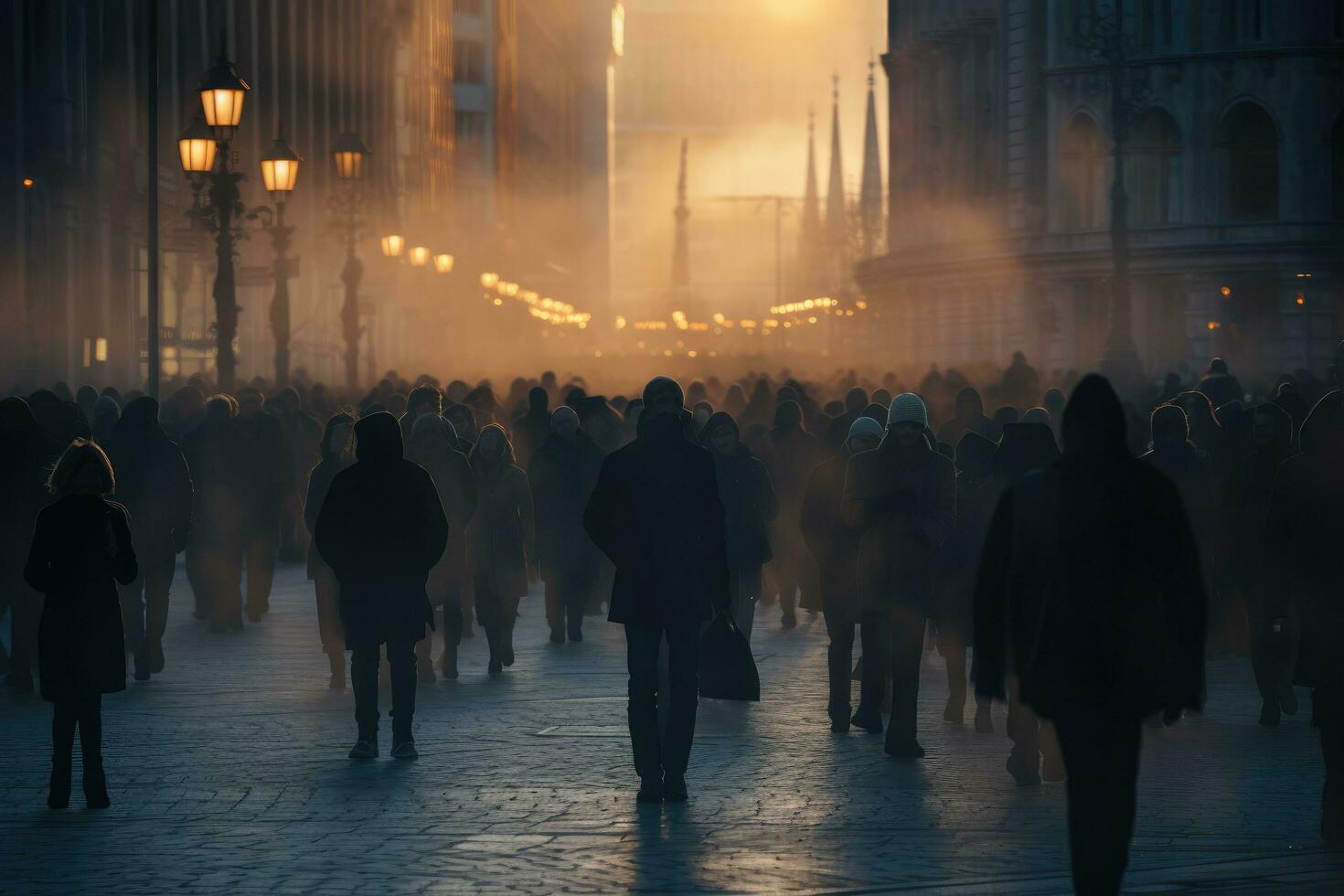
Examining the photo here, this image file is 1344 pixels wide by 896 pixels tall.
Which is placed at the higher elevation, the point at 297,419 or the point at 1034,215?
the point at 1034,215

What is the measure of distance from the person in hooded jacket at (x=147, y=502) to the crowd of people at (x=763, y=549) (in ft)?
0.07

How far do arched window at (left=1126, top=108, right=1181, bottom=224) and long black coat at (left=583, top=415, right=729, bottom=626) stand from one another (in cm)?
4802

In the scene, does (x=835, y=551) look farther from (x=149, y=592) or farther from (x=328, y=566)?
(x=149, y=592)

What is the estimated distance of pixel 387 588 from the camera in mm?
11250

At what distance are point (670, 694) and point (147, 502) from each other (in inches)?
217

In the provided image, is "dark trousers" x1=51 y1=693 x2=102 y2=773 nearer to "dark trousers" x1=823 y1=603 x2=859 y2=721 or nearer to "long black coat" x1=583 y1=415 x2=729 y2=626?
"long black coat" x1=583 y1=415 x2=729 y2=626

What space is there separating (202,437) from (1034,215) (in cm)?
4348

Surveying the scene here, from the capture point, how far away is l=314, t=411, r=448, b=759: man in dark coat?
36.8ft

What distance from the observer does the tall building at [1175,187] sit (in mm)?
54406

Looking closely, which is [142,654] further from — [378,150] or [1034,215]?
[378,150]

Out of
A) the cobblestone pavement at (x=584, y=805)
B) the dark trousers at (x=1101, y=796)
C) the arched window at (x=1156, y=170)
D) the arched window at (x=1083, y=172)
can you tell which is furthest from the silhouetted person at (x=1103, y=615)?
the arched window at (x=1083, y=172)

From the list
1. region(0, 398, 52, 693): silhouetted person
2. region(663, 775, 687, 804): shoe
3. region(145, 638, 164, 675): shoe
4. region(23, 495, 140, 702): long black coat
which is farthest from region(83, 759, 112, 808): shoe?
region(145, 638, 164, 675): shoe

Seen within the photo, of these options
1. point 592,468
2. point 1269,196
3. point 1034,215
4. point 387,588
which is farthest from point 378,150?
point 387,588

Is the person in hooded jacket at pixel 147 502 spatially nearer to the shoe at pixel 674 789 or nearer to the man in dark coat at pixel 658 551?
the man in dark coat at pixel 658 551
